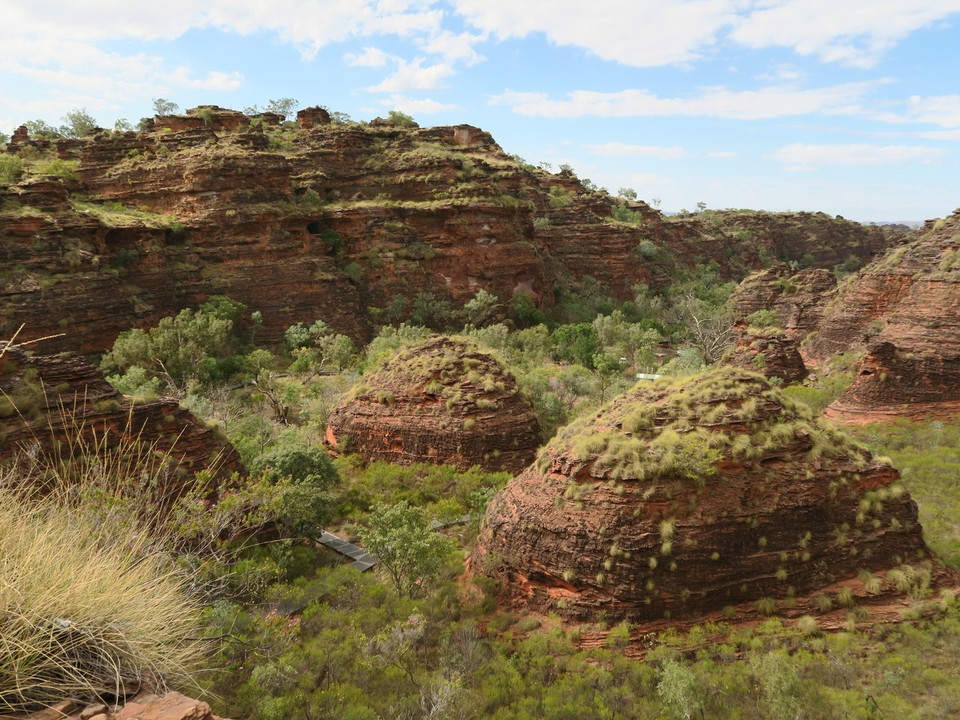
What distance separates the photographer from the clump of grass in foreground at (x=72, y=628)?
11.6 ft

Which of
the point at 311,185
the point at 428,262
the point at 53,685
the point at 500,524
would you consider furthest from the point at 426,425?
the point at 311,185

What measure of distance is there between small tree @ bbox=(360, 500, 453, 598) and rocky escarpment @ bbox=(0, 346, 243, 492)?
3.59 m

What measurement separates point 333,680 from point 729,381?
8.95 m

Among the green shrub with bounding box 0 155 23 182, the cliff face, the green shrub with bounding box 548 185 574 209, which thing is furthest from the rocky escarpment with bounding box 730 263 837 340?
the green shrub with bounding box 0 155 23 182

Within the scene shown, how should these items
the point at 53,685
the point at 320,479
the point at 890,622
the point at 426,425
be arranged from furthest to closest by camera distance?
the point at 426,425 → the point at 320,479 → the point at 890,622 → the point at 53,685

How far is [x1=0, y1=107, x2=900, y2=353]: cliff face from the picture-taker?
3028 cm

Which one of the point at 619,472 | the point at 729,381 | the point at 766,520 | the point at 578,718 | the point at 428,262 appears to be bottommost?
the point at 578,718

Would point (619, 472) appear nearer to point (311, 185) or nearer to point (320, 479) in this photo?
point (320, 479)

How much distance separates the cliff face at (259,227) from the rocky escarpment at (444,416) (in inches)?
761

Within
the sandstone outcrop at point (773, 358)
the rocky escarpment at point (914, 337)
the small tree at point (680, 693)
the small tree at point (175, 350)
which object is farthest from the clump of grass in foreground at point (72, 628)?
the sandstone outcrop at point (773, 358)

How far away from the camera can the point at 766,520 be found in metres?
10.2

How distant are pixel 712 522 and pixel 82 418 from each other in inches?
484

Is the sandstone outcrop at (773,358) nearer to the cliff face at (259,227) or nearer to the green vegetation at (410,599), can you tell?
the green vegetation at (410,599)

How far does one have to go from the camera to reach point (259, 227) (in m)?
38.0
